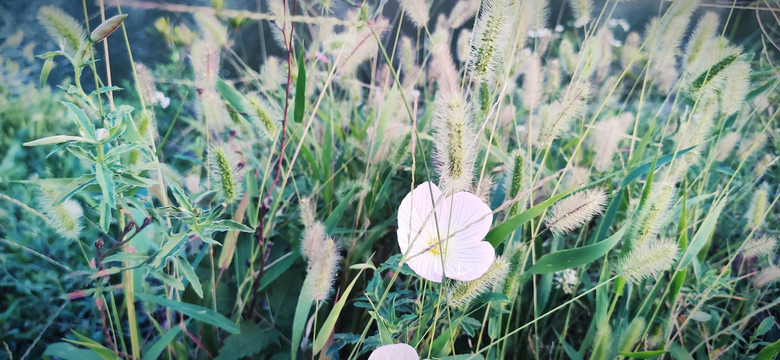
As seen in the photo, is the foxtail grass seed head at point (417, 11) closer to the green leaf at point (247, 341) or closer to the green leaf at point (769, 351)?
the green leaf at point (247, 341)

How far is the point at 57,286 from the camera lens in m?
0.85

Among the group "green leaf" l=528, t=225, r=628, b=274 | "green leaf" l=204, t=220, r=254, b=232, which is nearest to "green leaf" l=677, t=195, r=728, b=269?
"green leaf" l=528, t=225, r=628, b=274

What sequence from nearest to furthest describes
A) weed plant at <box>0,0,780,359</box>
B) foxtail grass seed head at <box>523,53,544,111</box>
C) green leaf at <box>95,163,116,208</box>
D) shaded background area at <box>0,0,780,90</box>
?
green leaf at <box>95,163,116,208</box> < weed plant at <box>0,0,780,359</box> < foxtail grass seed head at <box>523,53,544,111</box> < shaded background area at <box>0,0,780,90</box>

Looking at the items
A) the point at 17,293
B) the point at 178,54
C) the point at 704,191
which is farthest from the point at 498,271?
the point at 178,54

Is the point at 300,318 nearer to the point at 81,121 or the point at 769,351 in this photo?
the point at 81,121

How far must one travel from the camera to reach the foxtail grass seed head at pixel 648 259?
0.60 metres

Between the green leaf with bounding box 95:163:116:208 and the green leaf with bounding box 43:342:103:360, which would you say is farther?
the green leaf with bounding box 43:342:103:360

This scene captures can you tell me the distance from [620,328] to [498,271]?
290 millimetres

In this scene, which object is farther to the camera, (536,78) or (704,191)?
(704,191)

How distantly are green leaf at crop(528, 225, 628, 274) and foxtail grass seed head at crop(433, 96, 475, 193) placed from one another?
0.60 feet

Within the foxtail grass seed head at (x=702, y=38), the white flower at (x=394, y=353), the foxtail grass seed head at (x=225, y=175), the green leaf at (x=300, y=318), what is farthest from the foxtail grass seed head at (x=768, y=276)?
the foxtail grass seed head at (x=225, y=175)

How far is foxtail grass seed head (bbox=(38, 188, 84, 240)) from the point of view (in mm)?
558

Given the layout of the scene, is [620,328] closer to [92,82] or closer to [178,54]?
[178,54]

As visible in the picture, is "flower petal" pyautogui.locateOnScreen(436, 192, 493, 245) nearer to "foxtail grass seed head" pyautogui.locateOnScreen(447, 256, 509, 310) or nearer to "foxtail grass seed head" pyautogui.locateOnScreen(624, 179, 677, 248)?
"foxtail grass seed head" pyautogui.locateOnScreen(447, 256, 509, 310)
